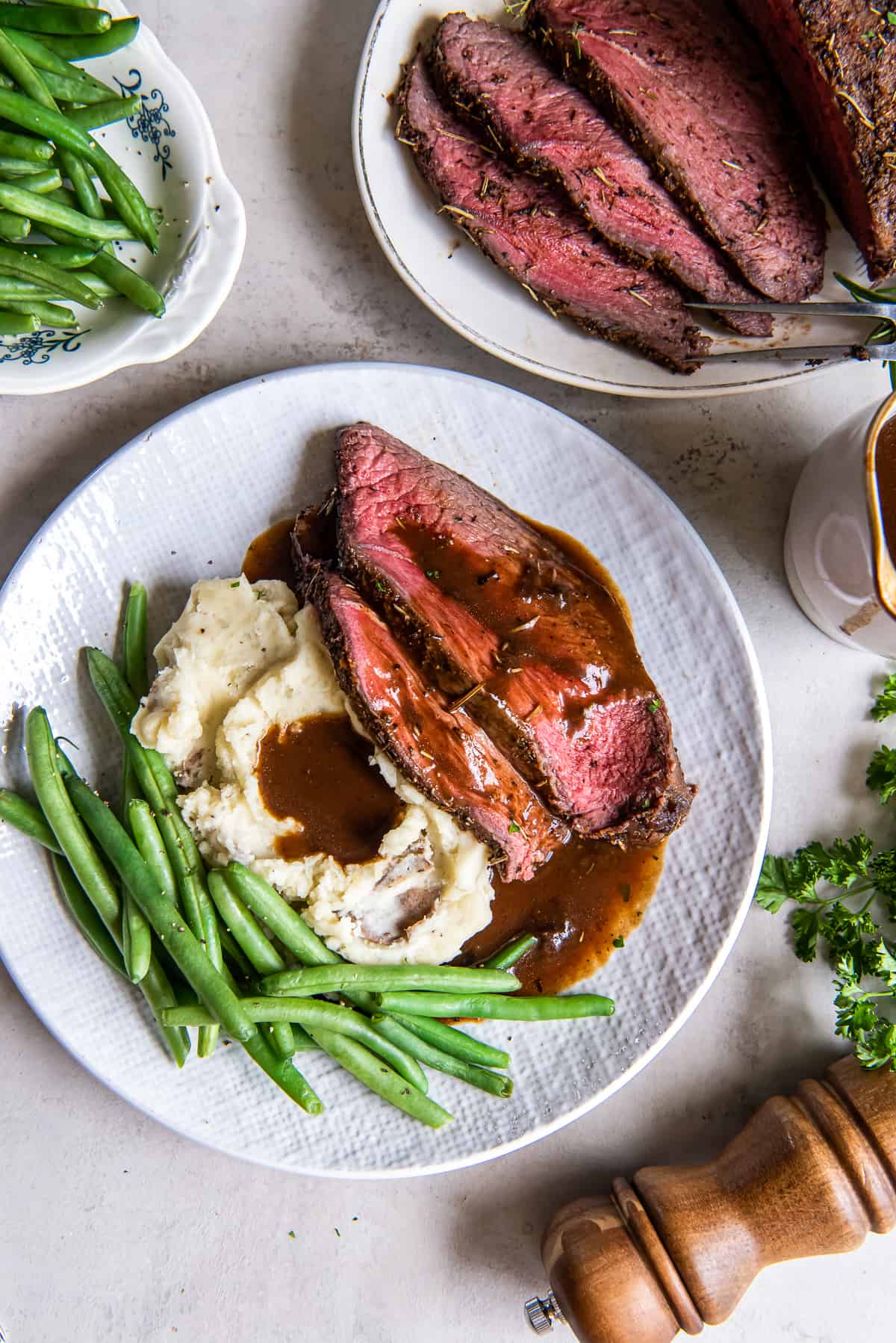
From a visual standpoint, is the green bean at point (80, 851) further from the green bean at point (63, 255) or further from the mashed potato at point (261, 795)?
the green bean at point (63, 255)

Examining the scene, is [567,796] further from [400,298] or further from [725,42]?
[725,42]

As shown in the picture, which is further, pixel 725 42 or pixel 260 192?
pixel 260 192

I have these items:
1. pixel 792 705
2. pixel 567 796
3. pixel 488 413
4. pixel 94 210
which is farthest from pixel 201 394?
pixel 792 705

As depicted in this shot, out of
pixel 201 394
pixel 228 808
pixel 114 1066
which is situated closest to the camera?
pixel 228 808

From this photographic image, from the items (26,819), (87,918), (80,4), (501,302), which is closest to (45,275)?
(80,4)

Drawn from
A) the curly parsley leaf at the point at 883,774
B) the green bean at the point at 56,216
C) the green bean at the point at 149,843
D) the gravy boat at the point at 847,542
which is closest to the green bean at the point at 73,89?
the green bean at the point at 56,216

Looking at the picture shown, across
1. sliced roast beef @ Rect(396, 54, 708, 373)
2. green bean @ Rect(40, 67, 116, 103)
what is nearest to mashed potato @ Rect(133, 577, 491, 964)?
sliced roast beef @ Rect(396, 54, 708, 373)
